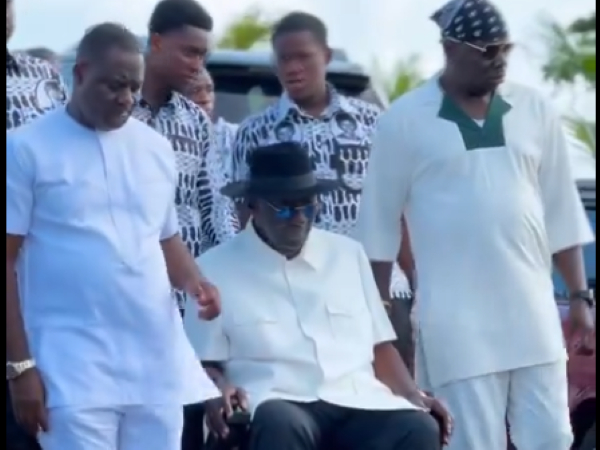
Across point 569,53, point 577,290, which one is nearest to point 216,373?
point 577,290

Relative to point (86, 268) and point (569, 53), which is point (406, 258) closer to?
point (86, 268)

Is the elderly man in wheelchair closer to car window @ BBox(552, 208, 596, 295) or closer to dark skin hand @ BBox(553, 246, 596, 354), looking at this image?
dark skin hand @ BBox(553, 246, 596, 354)

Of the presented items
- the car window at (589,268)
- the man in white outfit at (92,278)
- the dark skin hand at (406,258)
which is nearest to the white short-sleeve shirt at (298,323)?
the dark skin hand at (406,258)

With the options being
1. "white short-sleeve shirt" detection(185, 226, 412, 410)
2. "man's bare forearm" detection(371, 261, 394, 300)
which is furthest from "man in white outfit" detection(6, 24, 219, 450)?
"man's bare forearm" detection(371, 261, 394, 300)

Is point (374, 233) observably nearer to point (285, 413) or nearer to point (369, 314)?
point (369, 314)

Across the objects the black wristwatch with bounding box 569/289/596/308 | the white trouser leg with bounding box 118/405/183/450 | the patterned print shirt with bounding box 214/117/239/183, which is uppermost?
the patterned print shirt with bounding box 214/117/239/183

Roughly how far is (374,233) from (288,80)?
0.96 meters

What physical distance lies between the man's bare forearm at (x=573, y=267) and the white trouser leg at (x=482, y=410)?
41cm

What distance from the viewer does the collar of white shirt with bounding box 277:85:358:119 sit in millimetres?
6559

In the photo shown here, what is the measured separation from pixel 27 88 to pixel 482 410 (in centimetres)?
178

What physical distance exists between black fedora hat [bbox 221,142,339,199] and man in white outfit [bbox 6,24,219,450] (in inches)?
28.1

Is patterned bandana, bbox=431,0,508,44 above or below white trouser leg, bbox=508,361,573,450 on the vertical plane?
above

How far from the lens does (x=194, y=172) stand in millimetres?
6262

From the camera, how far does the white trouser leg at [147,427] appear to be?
5.02 m
